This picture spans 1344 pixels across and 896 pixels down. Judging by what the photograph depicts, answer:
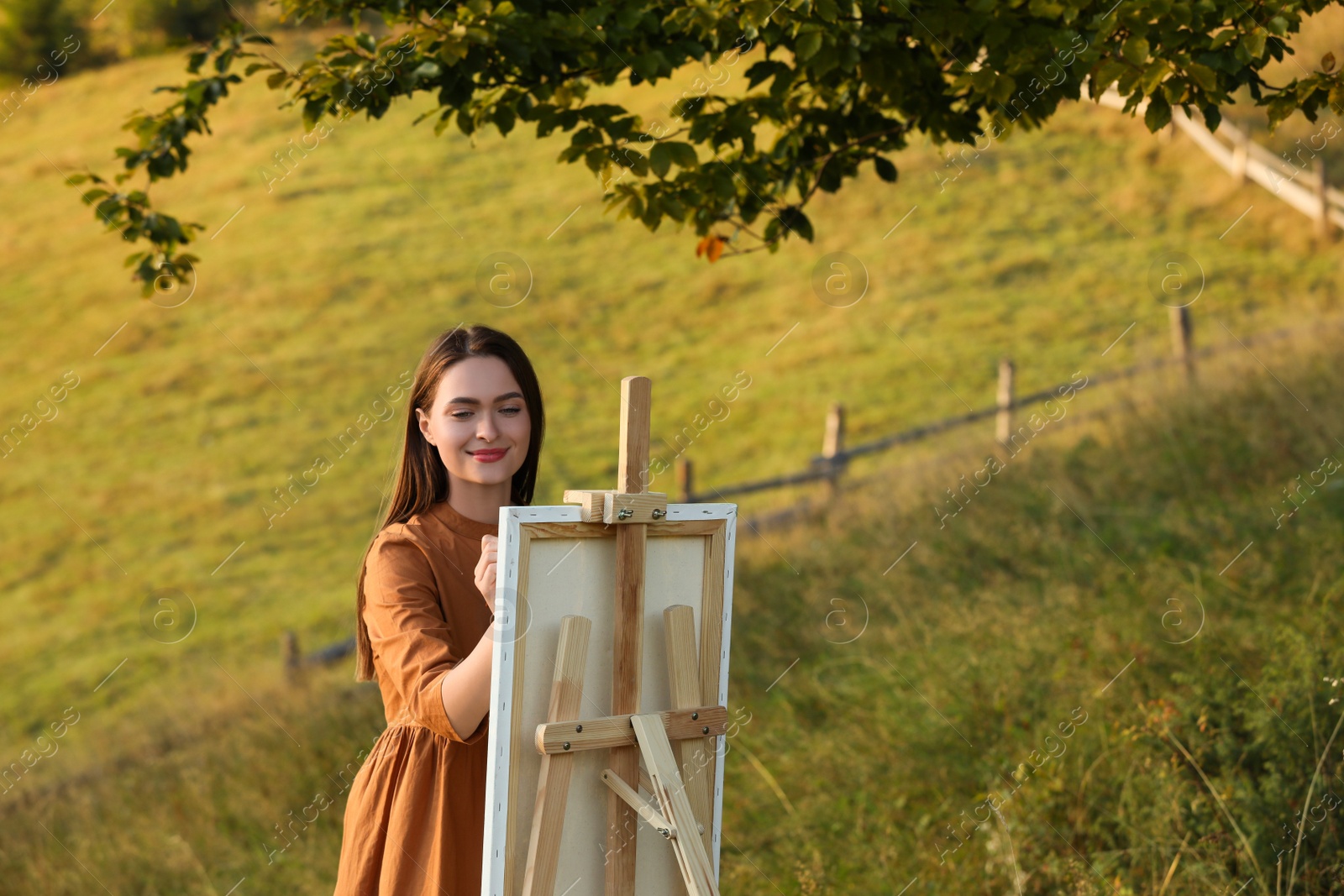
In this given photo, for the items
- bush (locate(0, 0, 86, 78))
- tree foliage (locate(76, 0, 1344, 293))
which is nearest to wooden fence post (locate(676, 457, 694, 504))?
tree foliage (locate(76, 0, 1344, 293))

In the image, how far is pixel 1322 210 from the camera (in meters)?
21.1

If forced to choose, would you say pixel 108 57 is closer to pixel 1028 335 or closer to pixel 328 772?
pixel 1028 335

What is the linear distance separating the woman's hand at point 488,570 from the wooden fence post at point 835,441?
10.4 meters

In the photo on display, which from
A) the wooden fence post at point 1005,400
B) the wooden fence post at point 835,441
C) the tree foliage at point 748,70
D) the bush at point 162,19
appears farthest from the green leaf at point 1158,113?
the bush at point 162,19

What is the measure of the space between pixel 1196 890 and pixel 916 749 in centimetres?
158

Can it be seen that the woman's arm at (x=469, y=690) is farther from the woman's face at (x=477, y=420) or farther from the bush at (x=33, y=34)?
the bush at (x=33, y=34)

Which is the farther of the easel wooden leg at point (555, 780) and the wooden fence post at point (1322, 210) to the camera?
the wooden fence post at point (1322, 210)

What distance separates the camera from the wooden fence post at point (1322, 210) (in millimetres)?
20953

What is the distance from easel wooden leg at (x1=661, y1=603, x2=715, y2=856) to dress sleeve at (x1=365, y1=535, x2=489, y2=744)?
41 cm

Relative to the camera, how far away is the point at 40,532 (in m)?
20.2

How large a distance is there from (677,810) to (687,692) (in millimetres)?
260

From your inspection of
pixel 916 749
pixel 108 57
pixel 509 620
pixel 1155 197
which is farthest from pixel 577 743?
pixel 108 57

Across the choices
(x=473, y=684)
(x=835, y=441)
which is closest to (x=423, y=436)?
(x=473, y=684)

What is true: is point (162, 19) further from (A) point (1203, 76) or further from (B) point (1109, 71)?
(A) point (1203, 76)
